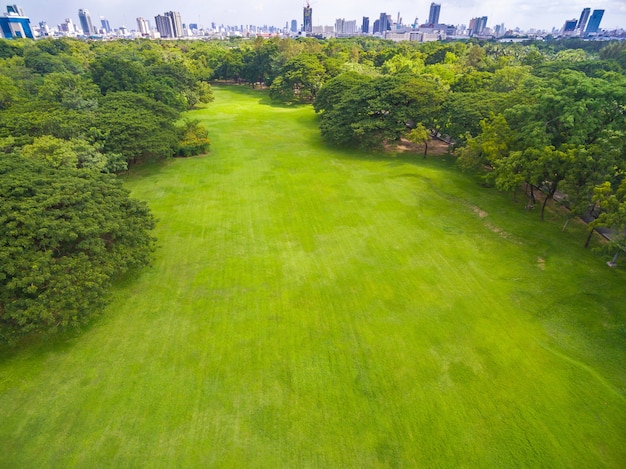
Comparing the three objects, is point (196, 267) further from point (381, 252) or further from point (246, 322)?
point (381, 252)

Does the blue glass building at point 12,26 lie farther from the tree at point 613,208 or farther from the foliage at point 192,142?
the tree at point 613,208

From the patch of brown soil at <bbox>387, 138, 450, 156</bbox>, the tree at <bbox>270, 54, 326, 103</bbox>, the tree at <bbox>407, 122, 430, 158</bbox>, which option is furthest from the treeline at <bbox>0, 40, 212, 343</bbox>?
the tree at <bbox>270, 54, 326, 103</bbox>

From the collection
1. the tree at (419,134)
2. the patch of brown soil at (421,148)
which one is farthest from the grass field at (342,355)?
the patch of brown soil at (421,148)

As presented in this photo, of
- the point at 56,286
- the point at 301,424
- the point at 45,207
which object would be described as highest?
the point at 45,207

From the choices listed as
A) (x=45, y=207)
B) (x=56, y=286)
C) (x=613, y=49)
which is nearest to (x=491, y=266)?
(x=56, y=286)

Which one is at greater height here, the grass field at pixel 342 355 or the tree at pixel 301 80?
the tree at pixel 301 80

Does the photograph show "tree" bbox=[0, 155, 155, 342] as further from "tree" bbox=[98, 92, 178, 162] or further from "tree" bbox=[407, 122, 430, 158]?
"tree" bbox=[407, 122, 430, 158]
